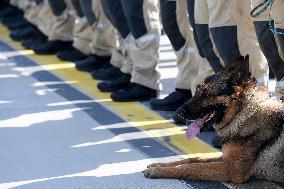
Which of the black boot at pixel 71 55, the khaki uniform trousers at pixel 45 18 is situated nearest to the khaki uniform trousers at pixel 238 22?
the black boot at pixel 71 55

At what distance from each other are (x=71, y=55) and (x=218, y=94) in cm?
454

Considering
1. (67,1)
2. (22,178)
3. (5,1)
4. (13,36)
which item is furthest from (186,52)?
(5,1)

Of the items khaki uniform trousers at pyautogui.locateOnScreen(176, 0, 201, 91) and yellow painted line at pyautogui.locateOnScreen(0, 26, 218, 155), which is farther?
khaki uniform trousers at pyautogui.locateOnScreen(176, 0, 201, 91)

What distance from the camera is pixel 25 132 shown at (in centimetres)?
639

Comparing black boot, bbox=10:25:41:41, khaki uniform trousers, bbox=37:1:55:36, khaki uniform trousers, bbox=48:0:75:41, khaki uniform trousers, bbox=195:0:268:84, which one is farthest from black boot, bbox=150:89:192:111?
black boot, bbox=10:25:41:41

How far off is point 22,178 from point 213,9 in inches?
73.0

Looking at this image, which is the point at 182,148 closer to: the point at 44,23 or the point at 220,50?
the point at 220,50

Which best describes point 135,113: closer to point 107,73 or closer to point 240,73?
point 107,73

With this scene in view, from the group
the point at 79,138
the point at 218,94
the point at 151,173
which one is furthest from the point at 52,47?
the point at 218,94

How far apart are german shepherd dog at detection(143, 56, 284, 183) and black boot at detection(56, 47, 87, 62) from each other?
4.29m

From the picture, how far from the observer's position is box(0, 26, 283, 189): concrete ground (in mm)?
5242

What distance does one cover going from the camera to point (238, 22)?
5.79m

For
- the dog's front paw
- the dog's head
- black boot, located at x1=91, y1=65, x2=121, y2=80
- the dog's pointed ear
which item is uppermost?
the dog's pointed ear

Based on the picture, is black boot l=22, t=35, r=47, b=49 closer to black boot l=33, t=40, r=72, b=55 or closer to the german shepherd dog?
black boot l=33, t=40, r=72, b=55
